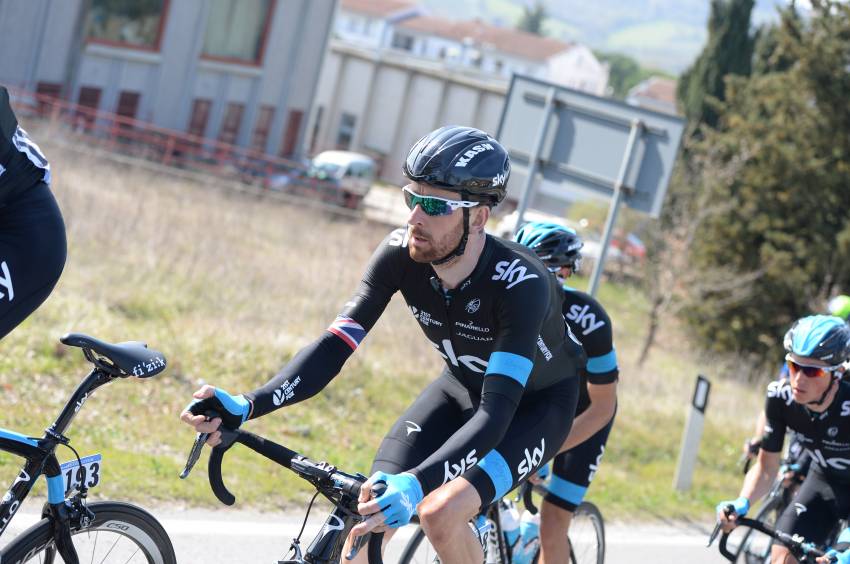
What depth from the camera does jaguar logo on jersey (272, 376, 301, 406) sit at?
373cm

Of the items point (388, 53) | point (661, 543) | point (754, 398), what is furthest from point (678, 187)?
point (388, 53)

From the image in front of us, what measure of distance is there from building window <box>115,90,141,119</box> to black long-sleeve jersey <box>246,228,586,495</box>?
3309 cm

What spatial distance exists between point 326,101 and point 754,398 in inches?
1977

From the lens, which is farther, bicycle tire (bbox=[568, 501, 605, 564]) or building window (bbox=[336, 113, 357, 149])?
building window (bbox=[336, 113, 357, 149])

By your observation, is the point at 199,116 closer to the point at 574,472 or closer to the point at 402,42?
the point at 574,472

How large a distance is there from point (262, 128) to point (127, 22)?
985 centimetres

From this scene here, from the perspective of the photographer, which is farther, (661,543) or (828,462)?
(661,543)

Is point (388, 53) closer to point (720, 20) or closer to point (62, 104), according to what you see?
point (720, 20)

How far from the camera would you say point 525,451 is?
4066 mm

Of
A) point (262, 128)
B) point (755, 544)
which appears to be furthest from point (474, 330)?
point (262, 128)

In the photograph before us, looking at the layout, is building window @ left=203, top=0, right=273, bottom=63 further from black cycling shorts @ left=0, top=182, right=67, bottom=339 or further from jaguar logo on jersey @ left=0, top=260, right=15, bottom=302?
jaguar logo on jersey @ left=0, top=260, right=15, bottom=302

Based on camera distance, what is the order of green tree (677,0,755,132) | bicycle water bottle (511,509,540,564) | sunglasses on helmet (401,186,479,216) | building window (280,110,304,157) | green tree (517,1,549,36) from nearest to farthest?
sunglasses on helmet (401,186,479,216) < bicycle water bottle (511,509,540,564) < building window (280,110,304,157) < green tree (677,0,755,132) < green tree (517,1,549,36)

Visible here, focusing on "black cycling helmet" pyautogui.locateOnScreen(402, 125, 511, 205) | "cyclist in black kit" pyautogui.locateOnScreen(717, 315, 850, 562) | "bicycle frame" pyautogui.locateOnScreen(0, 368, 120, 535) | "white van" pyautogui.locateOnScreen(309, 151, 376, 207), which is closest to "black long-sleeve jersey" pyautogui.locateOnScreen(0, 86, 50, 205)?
"bicycle frame" pyautogui.locateOnScreen(0, 368, 120, 535)

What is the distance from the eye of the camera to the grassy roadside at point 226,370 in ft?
23.4
